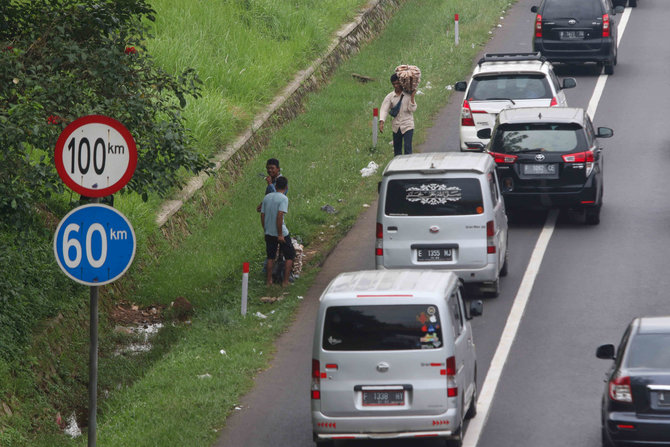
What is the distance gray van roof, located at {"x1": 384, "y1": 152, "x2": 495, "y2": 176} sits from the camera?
1728 cm

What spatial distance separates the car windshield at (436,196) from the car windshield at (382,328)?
5556mm

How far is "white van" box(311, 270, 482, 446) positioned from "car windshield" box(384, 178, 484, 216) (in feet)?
17.5

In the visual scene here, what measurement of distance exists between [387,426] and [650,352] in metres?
2.54

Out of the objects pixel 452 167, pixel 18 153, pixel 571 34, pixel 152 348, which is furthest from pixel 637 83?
pixel 18 153

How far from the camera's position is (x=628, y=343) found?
1173 centimetres

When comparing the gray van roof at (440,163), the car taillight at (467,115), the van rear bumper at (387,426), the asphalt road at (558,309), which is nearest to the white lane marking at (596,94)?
the asphalt road at (558,309)

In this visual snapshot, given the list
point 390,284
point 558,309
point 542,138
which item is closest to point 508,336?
point 558,309

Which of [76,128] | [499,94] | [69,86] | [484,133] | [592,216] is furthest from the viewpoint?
[499,94]

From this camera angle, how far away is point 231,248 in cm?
2102

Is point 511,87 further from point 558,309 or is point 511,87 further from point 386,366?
point 386,366

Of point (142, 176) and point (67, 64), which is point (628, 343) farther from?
point (67, 64)

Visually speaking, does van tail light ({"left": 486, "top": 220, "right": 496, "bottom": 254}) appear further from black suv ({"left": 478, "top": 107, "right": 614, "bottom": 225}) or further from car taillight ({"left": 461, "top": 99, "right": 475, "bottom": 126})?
car taillight ({"left": 461, "top": 99, "right": 475, "bottom": 126})

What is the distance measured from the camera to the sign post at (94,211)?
9430mm

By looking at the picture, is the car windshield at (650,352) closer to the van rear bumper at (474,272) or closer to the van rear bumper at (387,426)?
the van rear bumper at (387,426)
